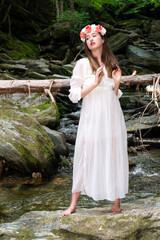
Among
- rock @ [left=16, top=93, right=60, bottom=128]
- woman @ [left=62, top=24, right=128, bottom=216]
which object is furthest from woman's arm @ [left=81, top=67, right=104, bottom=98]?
rock @ [left=16, top=93, right=60, bottom=128]

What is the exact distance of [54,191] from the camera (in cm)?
539

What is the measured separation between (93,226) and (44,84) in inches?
87.5

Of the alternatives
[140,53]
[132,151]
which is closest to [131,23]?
[140,53]

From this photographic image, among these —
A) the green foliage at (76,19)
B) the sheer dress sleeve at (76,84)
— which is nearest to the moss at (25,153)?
the sheer dress sleeve at (76,84)

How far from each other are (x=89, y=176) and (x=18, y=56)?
15.3m

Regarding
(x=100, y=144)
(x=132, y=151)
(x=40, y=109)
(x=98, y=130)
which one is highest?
(x=40, y=109)

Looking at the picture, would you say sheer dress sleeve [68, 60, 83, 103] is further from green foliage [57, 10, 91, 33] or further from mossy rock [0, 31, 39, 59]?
green foliage [57, 10, 91, 33]

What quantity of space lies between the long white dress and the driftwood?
1.00 meters

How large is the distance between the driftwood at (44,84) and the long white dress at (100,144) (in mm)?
997

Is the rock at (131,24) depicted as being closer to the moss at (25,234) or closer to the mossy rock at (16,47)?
the mossy rock at (16,47)

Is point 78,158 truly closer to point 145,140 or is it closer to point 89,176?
point 89,176

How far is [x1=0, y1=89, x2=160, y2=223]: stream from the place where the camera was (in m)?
4.71

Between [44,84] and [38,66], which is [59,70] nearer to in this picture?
[38,66]

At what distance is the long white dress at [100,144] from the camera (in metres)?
3.31
